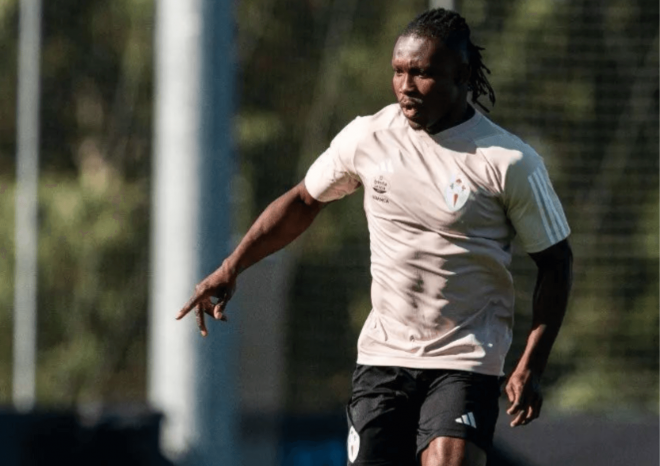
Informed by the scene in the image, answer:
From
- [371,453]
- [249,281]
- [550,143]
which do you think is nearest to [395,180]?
[371,453]

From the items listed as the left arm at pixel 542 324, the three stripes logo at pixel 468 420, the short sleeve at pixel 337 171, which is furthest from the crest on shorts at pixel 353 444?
the short sleeve at pixel 337 171

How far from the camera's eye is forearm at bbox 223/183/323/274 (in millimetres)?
6309

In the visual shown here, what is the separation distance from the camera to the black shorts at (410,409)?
227 inches

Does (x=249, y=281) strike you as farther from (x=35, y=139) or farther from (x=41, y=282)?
(x=41, y=282)

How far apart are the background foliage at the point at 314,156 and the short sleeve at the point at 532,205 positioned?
7.65 metres

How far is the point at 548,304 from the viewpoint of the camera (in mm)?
5754

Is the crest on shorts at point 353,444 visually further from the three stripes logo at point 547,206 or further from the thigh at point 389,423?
the three stripes logo at point 547,206

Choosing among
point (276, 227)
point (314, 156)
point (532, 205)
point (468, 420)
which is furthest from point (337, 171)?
point (314, 156)

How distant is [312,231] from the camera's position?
21.3m

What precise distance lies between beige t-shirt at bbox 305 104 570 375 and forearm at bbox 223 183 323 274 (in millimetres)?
430

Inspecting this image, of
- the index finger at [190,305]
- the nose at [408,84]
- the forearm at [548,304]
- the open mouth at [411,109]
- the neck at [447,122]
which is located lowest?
the index finger at [190,305]

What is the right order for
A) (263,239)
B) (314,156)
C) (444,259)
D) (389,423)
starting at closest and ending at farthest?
(444,259)
(389,423)
(263,239)
(314,156)

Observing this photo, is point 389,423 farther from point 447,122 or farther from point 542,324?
point 447,122

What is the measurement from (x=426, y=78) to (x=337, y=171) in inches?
25.0
